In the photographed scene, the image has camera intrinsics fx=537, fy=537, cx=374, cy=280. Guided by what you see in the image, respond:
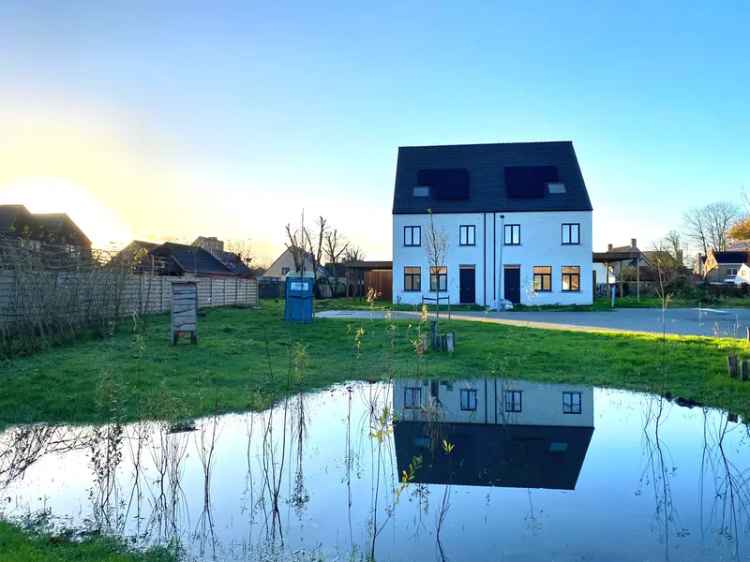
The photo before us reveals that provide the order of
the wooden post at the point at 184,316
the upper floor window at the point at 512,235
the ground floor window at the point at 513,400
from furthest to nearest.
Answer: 1. the upper floor window at the point at 512,235
2. the wooden post at the point at 184,316
3. the ground floor window at the point at 513,400

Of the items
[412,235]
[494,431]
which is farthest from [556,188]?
[494,431]

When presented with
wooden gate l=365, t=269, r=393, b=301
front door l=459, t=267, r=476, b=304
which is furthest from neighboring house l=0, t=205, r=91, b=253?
front door l=459, t=267, r=476, b=304

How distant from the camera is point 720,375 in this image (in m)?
9.14

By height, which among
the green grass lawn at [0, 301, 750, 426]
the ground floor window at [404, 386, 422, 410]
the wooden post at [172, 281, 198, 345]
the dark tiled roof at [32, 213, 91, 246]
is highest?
the dark tiled roof at [32, 213, 91, 246]

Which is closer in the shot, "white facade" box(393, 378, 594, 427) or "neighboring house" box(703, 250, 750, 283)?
"white facade" box(393, 378, 594, 427)

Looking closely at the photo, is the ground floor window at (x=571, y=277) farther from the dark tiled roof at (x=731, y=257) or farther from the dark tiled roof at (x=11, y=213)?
the dark tiled roof at (x=731, y=257)

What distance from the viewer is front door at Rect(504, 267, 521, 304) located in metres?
31.7

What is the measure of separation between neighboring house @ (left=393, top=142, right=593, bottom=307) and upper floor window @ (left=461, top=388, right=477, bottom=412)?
72.5 ft

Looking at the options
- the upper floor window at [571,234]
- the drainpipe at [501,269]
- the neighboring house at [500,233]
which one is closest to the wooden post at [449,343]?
the neighboring house at [500,233]

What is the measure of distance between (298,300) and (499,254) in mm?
16498

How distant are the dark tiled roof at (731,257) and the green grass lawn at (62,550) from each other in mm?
81843

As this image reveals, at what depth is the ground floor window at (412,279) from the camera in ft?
106

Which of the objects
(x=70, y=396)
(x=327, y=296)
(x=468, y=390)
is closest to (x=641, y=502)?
(x=468, y=390)

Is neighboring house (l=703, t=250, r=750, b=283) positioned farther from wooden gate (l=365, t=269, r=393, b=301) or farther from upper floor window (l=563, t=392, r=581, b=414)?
upper floor window (l=563, t=392, r=581, b=414)
